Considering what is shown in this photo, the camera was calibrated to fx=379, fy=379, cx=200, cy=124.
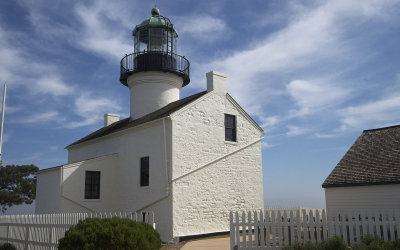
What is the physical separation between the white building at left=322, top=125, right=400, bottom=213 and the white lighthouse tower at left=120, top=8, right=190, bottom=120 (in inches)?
371

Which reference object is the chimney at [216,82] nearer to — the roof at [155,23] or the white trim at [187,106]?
the white trim at [187,106]

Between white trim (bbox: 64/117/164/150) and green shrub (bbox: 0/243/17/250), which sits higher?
white trim (bbox: 64/117/164/150)

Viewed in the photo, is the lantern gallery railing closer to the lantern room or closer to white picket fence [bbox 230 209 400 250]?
the lantern room

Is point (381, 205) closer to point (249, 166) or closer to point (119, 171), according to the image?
point (249, 166)

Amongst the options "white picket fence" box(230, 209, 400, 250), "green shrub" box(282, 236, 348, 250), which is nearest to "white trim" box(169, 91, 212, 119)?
"white picket fence" box(230, 209, 400, 250)

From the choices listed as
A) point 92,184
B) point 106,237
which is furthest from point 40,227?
point 92,184

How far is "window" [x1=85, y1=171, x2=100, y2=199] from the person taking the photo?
1773 cm

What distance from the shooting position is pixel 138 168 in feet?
55.9

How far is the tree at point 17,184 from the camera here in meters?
29.2

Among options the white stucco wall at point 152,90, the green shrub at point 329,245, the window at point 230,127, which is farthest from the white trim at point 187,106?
the green shrub at point 329,245

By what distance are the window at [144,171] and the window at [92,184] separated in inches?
98.4

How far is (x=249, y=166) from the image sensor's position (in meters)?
18.0

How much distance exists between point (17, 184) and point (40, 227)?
19.5 metres

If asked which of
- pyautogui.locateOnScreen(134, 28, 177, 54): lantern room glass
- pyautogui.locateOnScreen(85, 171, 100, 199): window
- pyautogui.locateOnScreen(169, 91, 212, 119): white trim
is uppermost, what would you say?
pyautogui.locateOnScreen(134, 28, 177, 54): lantern room glass
